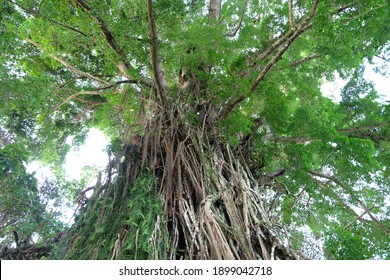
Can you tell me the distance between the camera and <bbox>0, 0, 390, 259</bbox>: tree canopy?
5.93ft

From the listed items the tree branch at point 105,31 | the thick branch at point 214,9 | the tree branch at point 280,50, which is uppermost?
the thick branch at point 214,9

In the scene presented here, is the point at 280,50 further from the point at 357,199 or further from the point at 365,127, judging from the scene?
the point at 357,199

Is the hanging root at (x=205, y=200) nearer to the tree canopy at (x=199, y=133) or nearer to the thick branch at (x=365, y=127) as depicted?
the tree canopy at (x=199, y=133)

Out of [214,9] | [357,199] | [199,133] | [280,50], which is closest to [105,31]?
[199,133]

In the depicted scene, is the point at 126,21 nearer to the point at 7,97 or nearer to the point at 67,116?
the point at 7,97

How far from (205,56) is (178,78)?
0.97 metres

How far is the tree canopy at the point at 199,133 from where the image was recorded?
1808 mm

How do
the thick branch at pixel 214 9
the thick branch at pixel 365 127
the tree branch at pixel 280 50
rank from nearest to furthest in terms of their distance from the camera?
the tree branch at pixel 280 50 < the thick branch at pixel 365 127 < the thick branch at pixel 214 9

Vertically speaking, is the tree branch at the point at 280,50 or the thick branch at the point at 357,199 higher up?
the tree branch at the point at 280,50

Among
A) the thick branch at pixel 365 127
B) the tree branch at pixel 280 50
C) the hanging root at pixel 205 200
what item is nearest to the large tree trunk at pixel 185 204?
the hanging root at pixel 205 200

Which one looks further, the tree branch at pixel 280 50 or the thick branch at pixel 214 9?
the thick branch at pixel 214 9

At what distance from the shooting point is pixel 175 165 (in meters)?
2.22

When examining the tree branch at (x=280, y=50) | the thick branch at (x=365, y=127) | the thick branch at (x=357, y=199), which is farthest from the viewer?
the thick branch at (x=365, y=127)

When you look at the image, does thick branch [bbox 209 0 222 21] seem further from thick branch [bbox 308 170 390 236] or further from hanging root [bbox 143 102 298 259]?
thick branch [bbox 308 170 390 236]
